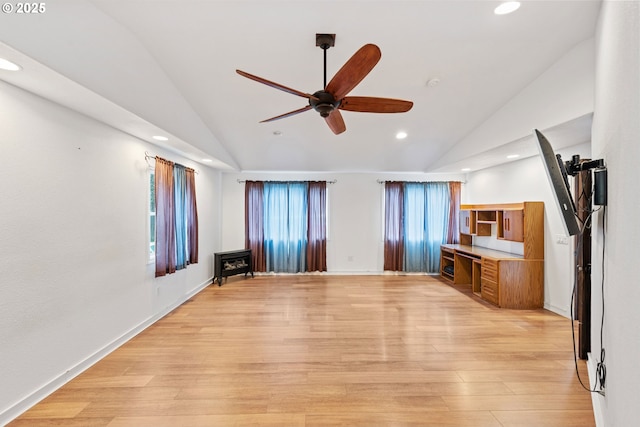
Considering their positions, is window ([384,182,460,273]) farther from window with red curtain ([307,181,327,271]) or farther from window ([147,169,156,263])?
window ([147,169,156,263])

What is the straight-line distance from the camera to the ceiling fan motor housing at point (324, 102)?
214cm

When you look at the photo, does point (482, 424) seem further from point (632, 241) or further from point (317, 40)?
point (317, 40)

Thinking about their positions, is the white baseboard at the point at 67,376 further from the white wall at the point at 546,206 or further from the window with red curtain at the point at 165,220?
the white wall at the point at 546,206

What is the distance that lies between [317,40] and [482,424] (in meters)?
3.34

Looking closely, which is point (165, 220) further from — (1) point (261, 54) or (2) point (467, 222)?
(2) point (467, 222)

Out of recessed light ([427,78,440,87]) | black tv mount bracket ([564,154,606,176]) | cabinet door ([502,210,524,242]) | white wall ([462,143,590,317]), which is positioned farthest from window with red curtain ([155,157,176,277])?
cabinet door ([502,210,524,242])

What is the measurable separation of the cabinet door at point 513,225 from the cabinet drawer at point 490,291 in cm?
79

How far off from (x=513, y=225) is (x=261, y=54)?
4434mm

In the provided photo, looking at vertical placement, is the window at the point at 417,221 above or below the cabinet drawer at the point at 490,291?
above

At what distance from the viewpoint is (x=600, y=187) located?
167 cm

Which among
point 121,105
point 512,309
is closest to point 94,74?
point 121,105

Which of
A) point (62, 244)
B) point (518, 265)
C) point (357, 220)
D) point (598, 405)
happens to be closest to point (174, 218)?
point (62, 244)

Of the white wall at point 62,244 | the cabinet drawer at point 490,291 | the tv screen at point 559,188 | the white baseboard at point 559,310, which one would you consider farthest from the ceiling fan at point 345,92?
the white baseboard at point 559,310

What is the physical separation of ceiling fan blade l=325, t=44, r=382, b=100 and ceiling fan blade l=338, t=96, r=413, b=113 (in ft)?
0.50
